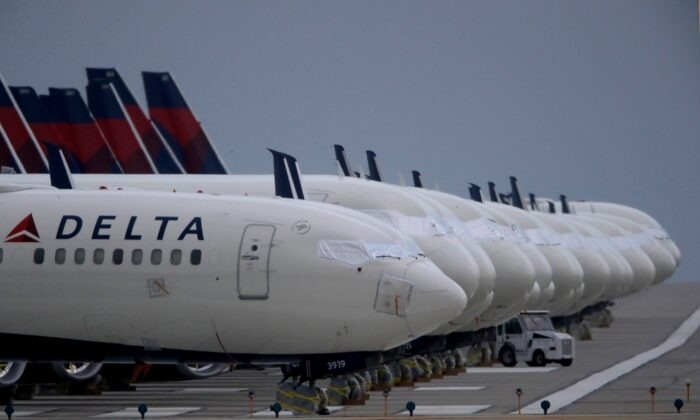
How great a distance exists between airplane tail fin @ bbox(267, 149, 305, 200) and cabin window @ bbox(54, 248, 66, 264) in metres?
5.88

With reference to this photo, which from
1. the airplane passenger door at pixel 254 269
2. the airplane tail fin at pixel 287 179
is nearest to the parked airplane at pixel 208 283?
the airplane passenger door at pixel 254 269

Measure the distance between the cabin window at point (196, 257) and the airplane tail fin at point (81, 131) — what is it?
2219 centimetres

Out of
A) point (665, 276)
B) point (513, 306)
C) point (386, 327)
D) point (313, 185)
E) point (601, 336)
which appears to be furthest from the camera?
→ point (665, 276)

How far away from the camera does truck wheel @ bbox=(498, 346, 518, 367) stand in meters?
60.7

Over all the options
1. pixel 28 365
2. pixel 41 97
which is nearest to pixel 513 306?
pixel 28 365

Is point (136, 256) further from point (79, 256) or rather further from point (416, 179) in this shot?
point (416, 179)

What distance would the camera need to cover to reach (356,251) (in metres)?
34.7

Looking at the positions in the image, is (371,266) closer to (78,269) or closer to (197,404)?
(78,269)

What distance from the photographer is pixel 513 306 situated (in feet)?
167

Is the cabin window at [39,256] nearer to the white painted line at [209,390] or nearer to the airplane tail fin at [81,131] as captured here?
the white painted line at [209,390]

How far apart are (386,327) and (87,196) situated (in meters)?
6.39

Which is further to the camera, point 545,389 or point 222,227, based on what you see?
point 545,389

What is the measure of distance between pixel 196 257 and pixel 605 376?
68.1 feet

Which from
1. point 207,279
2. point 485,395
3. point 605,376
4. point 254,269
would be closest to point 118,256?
point 207,279
